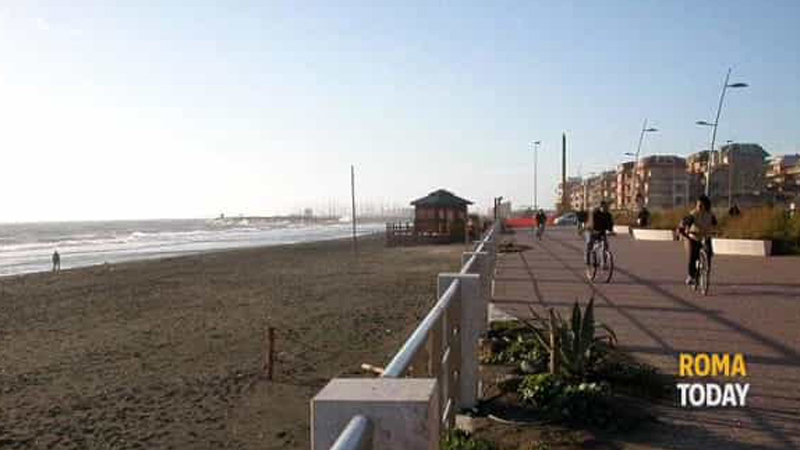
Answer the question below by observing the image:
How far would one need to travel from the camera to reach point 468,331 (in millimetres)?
4699

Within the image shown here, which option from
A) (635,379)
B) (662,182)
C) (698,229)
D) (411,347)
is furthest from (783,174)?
(411,347)

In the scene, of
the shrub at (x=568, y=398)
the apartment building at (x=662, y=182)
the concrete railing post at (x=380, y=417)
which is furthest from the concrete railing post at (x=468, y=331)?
the apartment building at (x=662, y=182)

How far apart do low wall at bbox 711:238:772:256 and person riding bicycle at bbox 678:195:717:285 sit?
341 inches

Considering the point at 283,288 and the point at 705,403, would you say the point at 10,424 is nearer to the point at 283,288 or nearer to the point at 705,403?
the point at 705,403

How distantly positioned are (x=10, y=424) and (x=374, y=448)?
23.1 feet

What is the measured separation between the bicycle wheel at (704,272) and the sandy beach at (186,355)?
4899 mm

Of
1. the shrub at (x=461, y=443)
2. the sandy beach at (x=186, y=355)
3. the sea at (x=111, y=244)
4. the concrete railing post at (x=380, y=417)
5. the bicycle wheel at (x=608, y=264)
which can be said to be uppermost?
the concrete railing post at (x=380, y=417)

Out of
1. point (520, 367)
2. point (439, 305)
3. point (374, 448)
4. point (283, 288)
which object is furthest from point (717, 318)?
point (283, 288)

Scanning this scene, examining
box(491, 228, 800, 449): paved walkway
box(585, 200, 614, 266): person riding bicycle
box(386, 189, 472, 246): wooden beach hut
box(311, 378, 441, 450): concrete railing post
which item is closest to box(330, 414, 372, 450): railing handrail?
box(311, 378, 441, 450): concrete railing post

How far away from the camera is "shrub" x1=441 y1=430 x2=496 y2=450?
353 centimetres

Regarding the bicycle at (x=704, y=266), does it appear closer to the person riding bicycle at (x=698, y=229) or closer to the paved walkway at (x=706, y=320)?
the person riding bicycle at (x=698, y=229)

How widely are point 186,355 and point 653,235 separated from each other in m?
23.6

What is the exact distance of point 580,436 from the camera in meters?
3.92

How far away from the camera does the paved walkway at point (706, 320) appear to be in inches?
155
